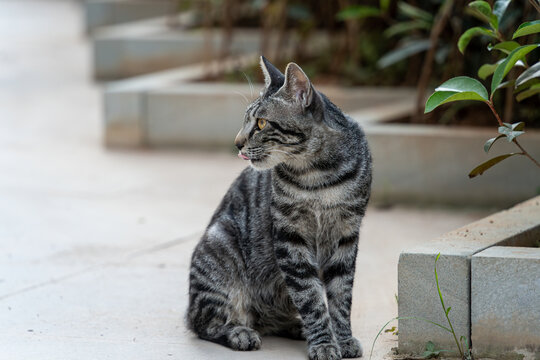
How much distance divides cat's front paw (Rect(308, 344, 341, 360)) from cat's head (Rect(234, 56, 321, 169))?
0.81 meters

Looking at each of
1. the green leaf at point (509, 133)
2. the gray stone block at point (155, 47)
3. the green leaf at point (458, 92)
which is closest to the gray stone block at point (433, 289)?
the green leaf at point (509, 133)

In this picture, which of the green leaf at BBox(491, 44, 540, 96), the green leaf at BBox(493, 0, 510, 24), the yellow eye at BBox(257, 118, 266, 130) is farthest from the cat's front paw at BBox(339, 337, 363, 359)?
the green leaf at BBox(493, 0, 510, 24)

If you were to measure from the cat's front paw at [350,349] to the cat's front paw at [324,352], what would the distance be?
0.25 ft

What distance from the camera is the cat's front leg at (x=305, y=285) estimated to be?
394 centimetres

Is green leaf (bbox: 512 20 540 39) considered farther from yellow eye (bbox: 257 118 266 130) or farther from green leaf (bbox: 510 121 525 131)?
yellow eye (bbox: 257 118 266 130)

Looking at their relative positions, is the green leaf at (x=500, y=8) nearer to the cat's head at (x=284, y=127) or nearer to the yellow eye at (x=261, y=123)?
the cat's head at (x=284, y=127)

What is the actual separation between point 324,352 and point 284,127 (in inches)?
38.8

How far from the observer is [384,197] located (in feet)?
22.5

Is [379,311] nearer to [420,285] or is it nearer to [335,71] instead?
[420,285]

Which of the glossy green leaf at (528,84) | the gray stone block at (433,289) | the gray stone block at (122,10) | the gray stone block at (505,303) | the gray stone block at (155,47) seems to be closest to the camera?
the gray stone block at (505,303)

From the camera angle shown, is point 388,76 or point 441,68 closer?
point 441,68

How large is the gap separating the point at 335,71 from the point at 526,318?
19.6 ft

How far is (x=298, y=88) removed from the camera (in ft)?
12.9

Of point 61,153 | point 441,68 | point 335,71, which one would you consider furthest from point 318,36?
point 61,153
